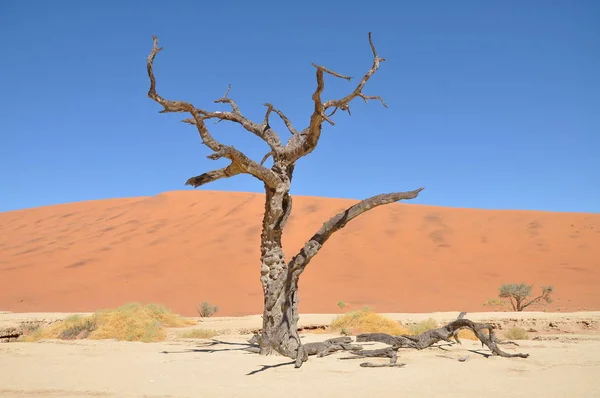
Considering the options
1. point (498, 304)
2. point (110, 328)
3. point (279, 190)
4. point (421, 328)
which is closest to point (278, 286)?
point (279, 190)

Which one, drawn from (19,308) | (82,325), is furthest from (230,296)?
(82,325)

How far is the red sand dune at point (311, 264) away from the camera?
2519cm

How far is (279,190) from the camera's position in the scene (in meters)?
7.60

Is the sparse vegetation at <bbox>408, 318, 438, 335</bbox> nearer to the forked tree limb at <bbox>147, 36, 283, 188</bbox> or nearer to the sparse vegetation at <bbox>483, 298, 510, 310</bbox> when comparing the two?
Result: the forked tree limb at <bbox>147, 36, 283, 188</bbox>

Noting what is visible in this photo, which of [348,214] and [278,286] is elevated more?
[348,214]

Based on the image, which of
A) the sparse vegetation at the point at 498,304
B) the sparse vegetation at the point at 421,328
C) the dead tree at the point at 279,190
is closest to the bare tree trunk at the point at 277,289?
the dead tree at the point at 279,190

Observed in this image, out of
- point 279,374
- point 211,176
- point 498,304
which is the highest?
point 211,176

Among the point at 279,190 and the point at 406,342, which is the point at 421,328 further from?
the point at 279,190

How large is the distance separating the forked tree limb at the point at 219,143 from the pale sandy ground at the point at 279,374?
2.67 meters

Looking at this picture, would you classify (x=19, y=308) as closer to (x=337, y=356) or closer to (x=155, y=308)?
(x=155, y=308)

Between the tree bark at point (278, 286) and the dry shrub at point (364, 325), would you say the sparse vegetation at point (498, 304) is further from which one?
the tree bark at point (278, 286)

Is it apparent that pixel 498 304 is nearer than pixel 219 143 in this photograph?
No

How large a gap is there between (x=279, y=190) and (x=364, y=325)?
5.80 metres

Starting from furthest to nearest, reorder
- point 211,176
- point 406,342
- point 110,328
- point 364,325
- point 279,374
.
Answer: point 364,325 < point 110,328 < point 211,176 < point 406,342 < point 279,374
